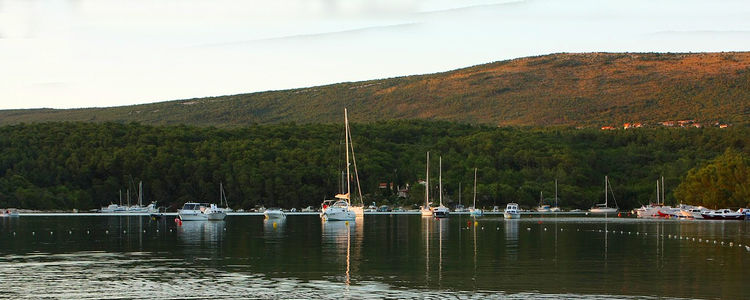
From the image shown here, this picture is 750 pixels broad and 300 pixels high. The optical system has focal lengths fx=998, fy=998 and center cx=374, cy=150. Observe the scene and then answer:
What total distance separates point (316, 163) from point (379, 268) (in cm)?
12568

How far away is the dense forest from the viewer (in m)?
153

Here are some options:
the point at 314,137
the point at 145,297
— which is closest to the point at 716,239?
the point at 145,297

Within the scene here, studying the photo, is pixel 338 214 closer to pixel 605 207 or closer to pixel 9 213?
pixel 9 213

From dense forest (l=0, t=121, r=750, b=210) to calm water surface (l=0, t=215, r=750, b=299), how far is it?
295 ft

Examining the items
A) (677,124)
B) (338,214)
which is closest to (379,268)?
(338,214)

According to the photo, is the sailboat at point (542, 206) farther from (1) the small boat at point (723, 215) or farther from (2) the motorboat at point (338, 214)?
(2) the motorboat at point (338, 214)

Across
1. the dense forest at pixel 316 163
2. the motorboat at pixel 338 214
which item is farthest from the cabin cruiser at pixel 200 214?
the dense forest at pixel 316 163

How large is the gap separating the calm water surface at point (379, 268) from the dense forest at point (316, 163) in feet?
295

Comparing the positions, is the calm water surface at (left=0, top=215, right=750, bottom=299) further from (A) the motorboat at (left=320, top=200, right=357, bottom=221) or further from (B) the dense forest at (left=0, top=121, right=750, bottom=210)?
(B) the dense forest at (left=0, top=121, right=750, bottom=210)

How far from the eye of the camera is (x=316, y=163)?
534 ft

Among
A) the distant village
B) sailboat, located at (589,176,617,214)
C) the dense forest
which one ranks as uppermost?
the distant village

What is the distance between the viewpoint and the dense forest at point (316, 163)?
6029 inches

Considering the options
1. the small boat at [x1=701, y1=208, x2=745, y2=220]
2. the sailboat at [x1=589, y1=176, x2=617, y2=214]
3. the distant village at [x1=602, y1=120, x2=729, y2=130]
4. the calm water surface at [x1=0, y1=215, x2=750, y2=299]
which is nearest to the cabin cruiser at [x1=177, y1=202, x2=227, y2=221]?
the calm water surface at [x1=0, y1=215, x2=750, y2=299]

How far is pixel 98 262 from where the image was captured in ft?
134
